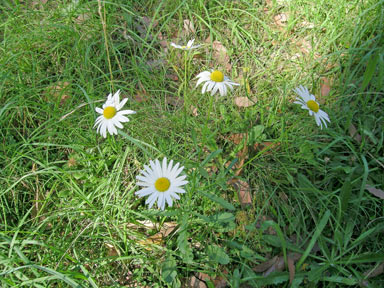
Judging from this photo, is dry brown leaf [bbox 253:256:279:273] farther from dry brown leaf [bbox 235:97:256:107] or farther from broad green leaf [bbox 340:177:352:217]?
dry brown leaf [bbox 235:97:256:107]

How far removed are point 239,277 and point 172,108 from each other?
1033 mm

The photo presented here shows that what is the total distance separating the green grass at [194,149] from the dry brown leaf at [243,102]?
4 cm

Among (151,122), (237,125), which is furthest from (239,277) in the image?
(151,122)

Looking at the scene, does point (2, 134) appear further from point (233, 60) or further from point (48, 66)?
point (233, 60)

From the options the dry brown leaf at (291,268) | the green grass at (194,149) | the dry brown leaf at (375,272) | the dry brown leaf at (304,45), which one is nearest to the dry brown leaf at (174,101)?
the green grass at (194,149)

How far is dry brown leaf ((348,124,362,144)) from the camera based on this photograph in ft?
5.34

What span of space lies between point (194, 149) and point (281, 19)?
1305 mm

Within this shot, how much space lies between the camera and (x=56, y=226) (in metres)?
1.40

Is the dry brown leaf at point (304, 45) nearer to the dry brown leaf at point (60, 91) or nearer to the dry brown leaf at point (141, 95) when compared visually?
the dry brown leaf at point (141, 95)

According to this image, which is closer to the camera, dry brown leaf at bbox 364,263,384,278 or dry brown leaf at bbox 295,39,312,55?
dry brown leaf at bbox 364,263,384,278

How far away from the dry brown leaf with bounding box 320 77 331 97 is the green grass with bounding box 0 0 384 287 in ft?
0.10

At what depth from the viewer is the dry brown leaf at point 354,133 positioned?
1628 millimetres

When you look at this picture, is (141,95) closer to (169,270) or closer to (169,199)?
(169,199)

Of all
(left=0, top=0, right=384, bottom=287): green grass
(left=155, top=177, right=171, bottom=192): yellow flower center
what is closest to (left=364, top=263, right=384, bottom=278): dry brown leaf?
(left=0, top=0, right=384, bottom=287): green grass
